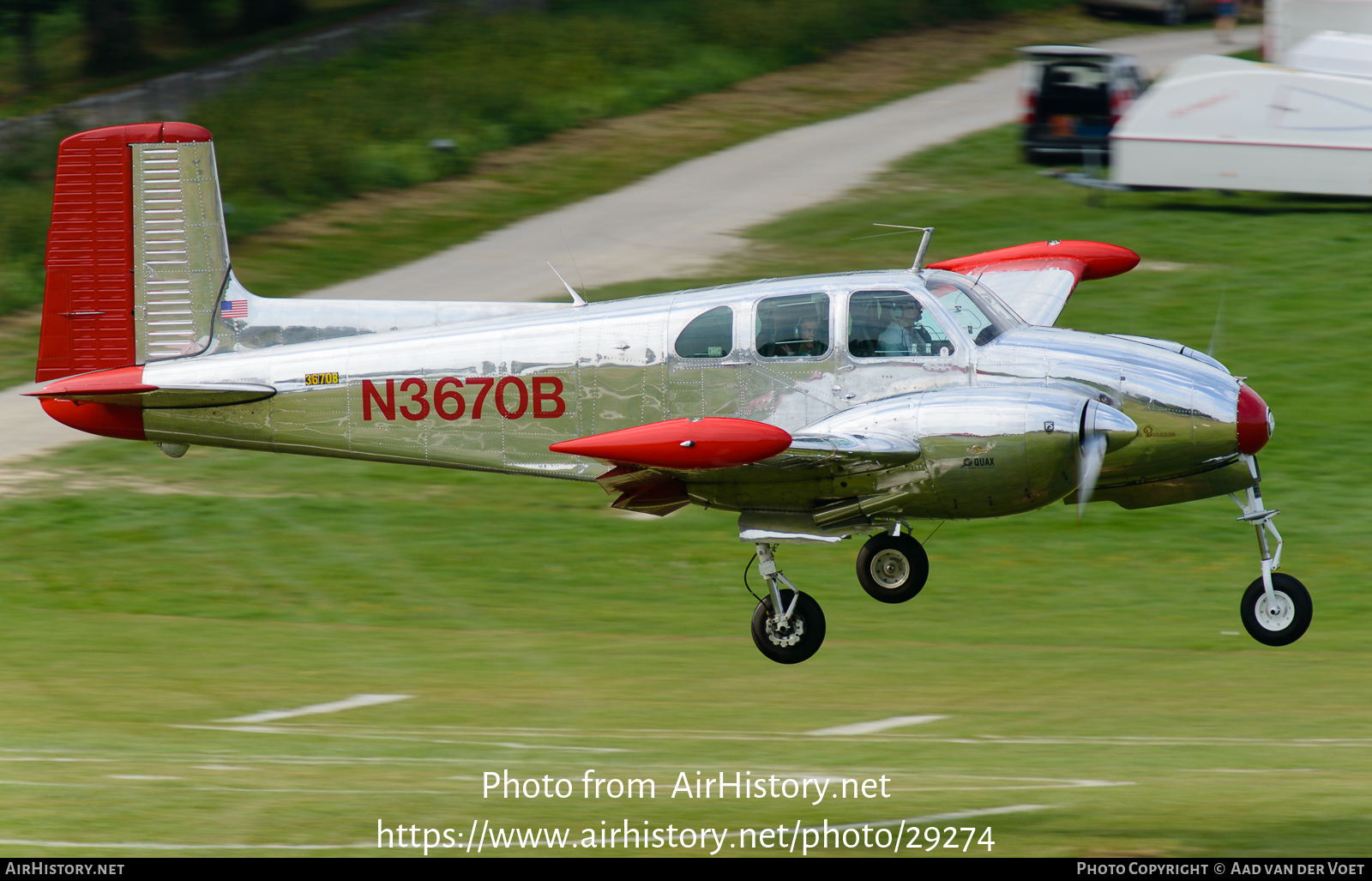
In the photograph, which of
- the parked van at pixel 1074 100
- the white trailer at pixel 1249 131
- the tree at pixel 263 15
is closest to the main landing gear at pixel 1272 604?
the white trailer at pixel 1249 131

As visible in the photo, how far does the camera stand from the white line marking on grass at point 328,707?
54.1 feet

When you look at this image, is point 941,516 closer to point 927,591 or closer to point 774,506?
point 774,506

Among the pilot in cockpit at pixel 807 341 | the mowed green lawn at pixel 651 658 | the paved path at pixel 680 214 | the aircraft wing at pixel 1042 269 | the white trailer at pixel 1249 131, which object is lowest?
the mowed green lawn at pixel 651 658

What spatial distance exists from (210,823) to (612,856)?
3.36 meters

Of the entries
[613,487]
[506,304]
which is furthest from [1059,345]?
[506,304]

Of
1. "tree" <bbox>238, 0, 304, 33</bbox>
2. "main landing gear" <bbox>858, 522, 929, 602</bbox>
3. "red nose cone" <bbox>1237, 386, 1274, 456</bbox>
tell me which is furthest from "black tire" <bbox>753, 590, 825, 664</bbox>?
"tree" <bbox>238, 0, 304, 33</bbox>

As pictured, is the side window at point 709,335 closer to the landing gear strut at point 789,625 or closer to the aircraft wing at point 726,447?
the aircraft wing at point 726,447

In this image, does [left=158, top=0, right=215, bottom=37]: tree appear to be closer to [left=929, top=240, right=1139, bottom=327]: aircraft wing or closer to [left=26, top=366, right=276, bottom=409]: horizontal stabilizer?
[left=26, top=366, right=276, bottom=409]: horizontal stabilizer

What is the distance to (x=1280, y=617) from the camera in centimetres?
1545

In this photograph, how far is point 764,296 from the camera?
14.7 meters

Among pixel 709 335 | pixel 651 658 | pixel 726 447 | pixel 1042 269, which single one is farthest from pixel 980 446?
pixel 651 658

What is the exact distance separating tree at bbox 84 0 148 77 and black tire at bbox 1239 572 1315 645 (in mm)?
40004

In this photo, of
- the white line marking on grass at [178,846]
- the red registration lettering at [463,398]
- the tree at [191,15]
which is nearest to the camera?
the white line marking on grass at [178,846]

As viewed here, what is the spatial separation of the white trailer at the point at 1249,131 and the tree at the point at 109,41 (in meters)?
29.4
